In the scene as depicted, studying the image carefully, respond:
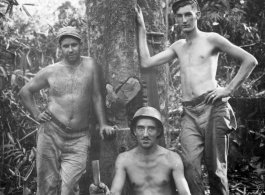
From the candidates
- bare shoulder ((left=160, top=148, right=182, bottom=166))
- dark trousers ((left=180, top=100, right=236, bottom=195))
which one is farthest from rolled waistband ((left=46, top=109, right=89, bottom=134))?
dark trousers ((left=180, top=100, right=236, bottom=195))

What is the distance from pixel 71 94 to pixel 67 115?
253 millimetres

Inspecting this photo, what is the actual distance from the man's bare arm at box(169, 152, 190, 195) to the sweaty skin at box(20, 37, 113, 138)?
798 mm

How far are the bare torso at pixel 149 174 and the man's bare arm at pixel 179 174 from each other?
5 centimetres

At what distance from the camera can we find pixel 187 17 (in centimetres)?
459

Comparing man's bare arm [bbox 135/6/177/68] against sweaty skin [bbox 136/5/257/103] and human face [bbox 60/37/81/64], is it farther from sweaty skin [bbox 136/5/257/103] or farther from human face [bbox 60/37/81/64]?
human face [bbox 60/37/81/64]

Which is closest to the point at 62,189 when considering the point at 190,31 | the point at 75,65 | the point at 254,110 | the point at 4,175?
the point at 75,65

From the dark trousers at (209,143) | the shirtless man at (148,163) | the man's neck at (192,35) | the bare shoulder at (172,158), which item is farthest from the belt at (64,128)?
the man's neck at (192,35)

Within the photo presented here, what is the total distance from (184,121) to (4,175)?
455 centimetres

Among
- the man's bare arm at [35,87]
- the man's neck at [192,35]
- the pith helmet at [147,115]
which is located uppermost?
the man's neck at [192,35]

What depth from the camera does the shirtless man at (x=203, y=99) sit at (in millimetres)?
4426

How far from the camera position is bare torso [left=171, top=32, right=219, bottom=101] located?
4539mm

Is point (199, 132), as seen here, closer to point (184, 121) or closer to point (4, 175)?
point (184, 121)

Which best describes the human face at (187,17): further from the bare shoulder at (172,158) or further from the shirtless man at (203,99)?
the bare shoulder at (172,158)

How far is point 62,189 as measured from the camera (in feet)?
14.1
